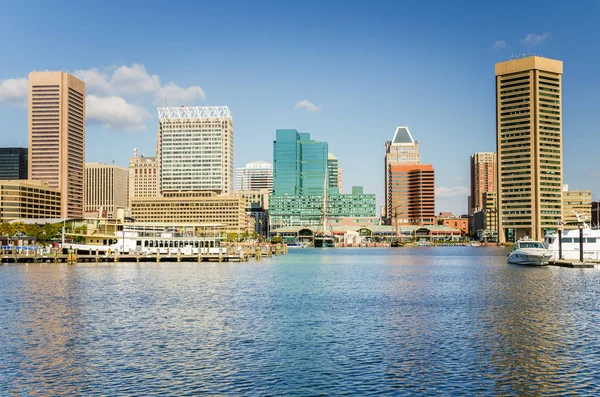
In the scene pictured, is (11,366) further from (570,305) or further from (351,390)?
(570,305)

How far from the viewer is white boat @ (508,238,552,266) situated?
509 ft

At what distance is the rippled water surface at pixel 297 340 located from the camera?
4503 centimetres

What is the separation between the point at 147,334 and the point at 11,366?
14.5 meters

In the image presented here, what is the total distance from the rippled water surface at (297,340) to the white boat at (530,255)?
1935 inches

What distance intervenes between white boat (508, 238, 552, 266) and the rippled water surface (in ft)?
161

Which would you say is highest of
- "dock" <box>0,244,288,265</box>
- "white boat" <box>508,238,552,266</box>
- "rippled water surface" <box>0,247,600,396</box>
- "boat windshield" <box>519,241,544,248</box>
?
"boat windshield" <box>519,241,544,248</box>

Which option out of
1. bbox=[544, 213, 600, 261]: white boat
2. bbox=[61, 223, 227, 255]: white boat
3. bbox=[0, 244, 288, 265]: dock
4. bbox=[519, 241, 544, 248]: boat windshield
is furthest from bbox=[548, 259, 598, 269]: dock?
bbox=[61, 223, 227, 255]: white boat

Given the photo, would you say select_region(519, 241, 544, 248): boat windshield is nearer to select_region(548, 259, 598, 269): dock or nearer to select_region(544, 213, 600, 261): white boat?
select_region(544, 213, 600, 261): white boat

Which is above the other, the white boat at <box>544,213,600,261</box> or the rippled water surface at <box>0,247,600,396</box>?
the white boat at <box>544,213,600,261</box>

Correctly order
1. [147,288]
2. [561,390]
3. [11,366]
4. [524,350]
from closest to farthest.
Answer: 1. [561,390]
2. [11,366]
3. [524,350]
4. [147,288]

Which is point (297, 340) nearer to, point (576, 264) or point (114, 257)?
point (576, 264)

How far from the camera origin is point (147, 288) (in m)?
104

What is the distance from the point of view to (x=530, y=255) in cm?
15975

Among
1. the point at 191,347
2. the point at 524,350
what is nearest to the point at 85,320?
the point at 191,347
